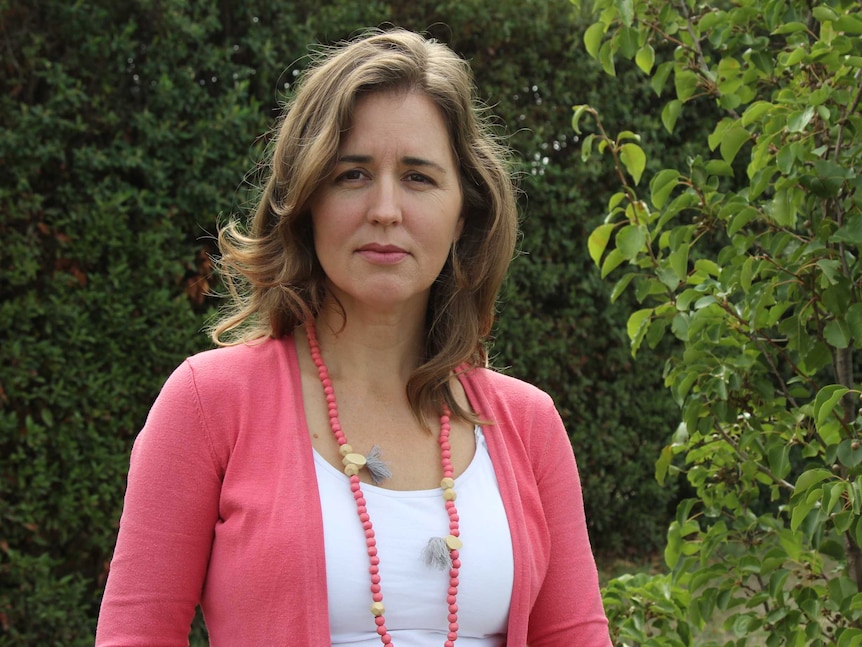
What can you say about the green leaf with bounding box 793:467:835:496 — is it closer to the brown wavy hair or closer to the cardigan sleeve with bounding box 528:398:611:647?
the cardigan sleeve with bounding box 528:398:611:647

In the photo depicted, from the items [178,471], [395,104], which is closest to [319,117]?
[395,104]

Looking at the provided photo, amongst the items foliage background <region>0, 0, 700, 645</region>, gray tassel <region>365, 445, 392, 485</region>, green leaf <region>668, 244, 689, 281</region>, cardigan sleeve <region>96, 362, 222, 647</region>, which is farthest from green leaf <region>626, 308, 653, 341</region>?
foliage background <region>0, 0, 700, 645</region>

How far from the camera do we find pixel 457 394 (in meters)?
2.01

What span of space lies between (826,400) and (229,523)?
46.1 inches

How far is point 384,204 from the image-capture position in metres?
1.74

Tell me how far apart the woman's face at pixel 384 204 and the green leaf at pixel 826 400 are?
0.80 m

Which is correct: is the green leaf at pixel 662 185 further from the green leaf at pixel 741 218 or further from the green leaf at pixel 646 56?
the green leaf at pixel 646 56

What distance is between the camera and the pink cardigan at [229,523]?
1.58m

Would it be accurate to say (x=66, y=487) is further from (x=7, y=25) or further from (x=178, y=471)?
(x=178, y=471)

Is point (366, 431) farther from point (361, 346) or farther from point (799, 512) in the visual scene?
point (799, 512)

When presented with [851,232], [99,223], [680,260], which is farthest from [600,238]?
[99,223]

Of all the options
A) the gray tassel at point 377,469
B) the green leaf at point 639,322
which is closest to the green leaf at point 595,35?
the green leaf at point 639,322

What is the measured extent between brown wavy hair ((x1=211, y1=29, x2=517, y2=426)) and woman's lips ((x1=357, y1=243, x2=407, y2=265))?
0.15 m

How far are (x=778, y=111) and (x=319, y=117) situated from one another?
996 millimetres
